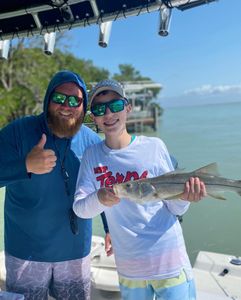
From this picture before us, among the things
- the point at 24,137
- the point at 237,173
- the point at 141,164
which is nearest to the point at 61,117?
the point at 24,137

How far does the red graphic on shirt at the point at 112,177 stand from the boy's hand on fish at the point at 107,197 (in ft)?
0.60

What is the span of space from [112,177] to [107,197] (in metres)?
0.24

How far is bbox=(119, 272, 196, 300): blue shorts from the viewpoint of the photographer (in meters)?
2.02

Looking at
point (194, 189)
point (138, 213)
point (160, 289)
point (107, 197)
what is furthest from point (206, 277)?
point (107, 197)

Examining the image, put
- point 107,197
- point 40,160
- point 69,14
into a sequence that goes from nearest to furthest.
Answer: point 107,197 < point 40,160 < point 69,14

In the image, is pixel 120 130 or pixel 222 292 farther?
pixel 222 292

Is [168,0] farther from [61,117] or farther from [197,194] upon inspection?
[197,194]

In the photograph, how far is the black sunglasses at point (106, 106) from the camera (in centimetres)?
215

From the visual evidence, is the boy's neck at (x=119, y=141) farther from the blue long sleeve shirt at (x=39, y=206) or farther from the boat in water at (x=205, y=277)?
the boat in water at (x=205, y=277)

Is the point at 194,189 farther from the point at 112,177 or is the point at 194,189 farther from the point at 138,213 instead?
the point at 112,177

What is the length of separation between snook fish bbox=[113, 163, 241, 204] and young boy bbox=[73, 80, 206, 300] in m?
0.12

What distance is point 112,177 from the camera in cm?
211

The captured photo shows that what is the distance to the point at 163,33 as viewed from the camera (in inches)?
122

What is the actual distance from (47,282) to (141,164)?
1049mm
